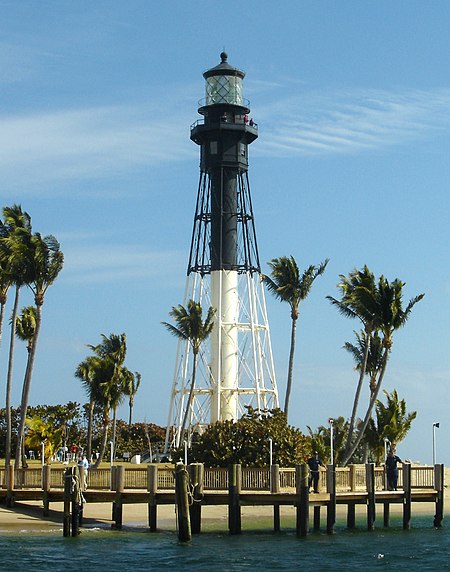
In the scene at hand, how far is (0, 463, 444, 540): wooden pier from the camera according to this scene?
137ft

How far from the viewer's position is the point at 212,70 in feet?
274

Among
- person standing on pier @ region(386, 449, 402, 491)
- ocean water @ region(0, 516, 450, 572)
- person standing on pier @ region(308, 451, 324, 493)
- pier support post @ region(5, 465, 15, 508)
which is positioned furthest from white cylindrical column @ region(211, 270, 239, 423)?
person standing on pier @ region(308, 451, 324, 493)

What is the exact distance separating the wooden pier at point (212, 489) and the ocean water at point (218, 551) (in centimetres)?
80

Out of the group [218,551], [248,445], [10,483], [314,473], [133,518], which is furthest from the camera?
[248,445]

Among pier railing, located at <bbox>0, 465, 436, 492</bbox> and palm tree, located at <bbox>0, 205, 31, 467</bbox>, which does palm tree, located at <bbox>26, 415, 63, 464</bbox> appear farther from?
pier railing, located at <bbox>0, 465, 436, 492</bbox>

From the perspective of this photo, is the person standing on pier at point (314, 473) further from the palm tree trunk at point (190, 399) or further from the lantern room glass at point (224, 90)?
the lantern room glass at point (224, 90)

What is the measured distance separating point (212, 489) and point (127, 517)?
28.8 feet

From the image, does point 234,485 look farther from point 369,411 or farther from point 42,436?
point 42,436

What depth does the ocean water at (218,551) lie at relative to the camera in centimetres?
3756

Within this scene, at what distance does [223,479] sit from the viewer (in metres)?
43.7

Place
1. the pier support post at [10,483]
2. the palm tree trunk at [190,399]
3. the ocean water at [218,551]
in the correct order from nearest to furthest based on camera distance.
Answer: the ocean water at [218,551]
the pier support post at [10,483]
the palm tree trunk at [190,399]

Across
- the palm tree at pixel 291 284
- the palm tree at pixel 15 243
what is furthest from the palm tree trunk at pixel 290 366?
the palm tree at pixel 15 243

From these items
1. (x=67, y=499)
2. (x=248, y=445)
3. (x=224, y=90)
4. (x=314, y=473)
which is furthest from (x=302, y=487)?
(x=224, y=90)

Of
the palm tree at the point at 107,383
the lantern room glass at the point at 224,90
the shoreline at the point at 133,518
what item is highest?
the lantern room glass at the point at 224,90
